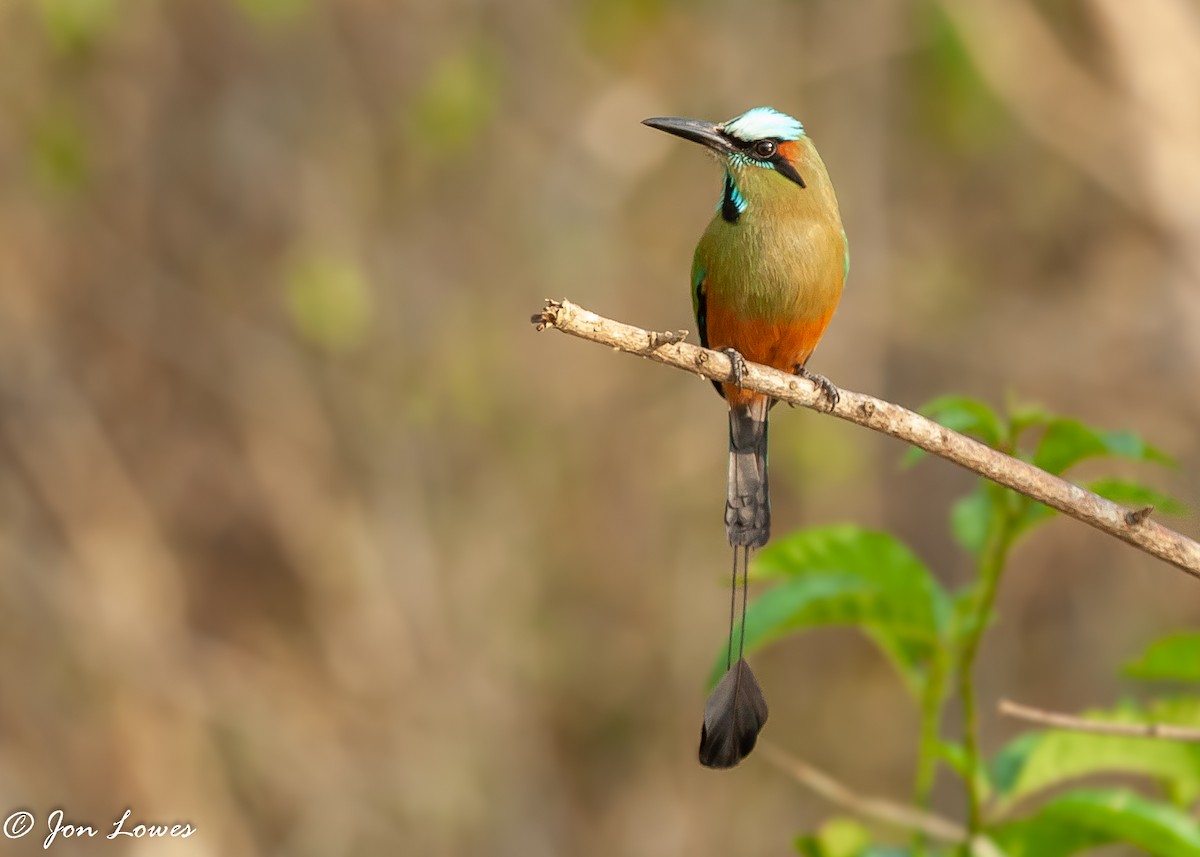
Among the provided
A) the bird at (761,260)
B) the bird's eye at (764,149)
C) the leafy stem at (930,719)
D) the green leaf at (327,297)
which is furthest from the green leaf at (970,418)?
the green leaf at (327,297)

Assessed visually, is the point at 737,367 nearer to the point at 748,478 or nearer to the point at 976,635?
the point at 976,635

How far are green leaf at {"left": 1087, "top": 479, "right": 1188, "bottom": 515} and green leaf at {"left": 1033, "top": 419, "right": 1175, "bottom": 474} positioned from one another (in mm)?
47

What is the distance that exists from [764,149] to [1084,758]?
4.70ft

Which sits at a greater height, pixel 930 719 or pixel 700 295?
pixel 700 295

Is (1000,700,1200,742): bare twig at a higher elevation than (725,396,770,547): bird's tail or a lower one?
lower

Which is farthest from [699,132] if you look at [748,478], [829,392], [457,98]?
[457,98]

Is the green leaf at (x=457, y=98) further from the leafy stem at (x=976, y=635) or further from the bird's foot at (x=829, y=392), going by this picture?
the leafy stem at (x=976, y=635)

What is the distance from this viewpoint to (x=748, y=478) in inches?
109

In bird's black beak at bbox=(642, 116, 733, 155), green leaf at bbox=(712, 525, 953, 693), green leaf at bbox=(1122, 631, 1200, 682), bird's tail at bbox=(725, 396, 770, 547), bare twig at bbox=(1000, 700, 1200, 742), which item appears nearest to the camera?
bare twig at bbox=(1000, 700, 1200, 742)

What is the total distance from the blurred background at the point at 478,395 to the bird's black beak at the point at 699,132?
109 inches

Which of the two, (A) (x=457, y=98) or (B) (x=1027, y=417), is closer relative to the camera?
(B) (x=1027, y=417)

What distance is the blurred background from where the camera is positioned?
18.2ft

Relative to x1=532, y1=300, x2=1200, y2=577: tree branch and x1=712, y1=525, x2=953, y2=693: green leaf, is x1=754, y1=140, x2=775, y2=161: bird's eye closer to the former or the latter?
x1=532, y1=300, x2=1200, y2=577: tree branch

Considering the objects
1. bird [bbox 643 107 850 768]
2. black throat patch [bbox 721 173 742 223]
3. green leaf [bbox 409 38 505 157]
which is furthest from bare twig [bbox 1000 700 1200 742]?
green leaf [bbox 409 38 505 157]
